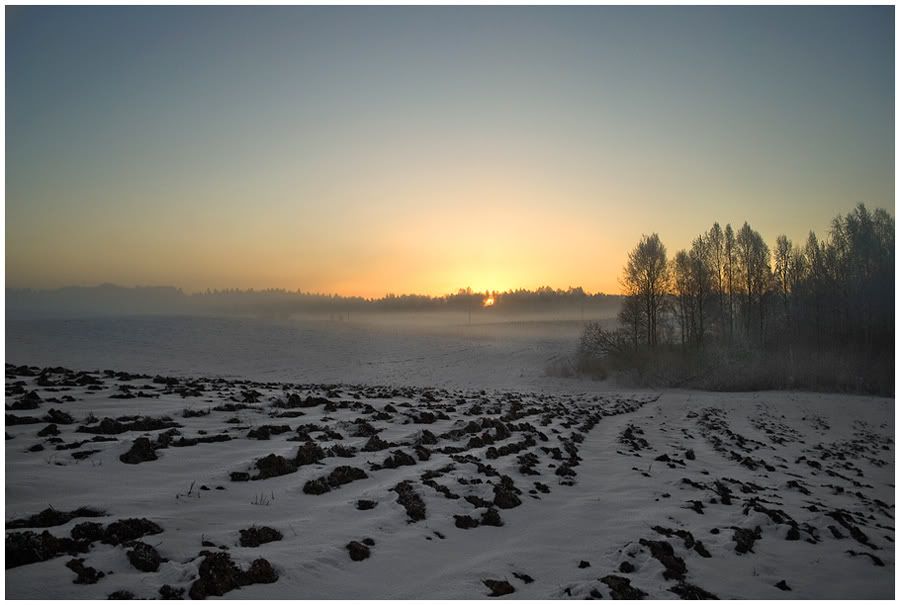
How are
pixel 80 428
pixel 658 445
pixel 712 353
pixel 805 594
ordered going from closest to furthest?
pixel 805 594 < pixel 80 428 < pixel 658 445 < pixel 712 353

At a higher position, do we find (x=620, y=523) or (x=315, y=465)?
(x=315, y=465)

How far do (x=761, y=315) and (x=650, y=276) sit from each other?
1301cm

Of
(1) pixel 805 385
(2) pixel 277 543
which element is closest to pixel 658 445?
(2) pixel 277 543

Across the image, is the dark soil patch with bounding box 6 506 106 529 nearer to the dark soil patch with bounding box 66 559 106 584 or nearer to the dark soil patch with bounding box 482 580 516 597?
the dark soil patch with bounding box 66 559 106 584

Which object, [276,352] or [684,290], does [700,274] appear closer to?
[684,290]

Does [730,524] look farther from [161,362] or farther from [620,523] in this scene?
[161,362]

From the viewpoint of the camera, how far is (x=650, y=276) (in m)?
49.6

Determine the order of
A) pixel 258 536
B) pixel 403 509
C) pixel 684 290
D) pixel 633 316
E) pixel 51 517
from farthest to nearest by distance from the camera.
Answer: pixel 684 290
pixel 633 316
pixel 403 509
pixel 258 536
pixel 51 517

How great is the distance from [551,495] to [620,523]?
137 cm

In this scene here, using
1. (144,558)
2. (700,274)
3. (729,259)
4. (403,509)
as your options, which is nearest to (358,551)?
(403,509)

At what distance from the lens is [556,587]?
513 cm

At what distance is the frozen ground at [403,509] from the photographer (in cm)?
485

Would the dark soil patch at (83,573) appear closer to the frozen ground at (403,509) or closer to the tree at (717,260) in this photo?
the frozen ground at (403,509)

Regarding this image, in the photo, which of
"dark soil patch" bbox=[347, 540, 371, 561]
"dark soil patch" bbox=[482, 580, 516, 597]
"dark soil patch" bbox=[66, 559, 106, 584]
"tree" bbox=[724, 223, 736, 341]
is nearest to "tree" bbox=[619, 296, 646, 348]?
"tree" bbox=[724, 223, 736, 341]
